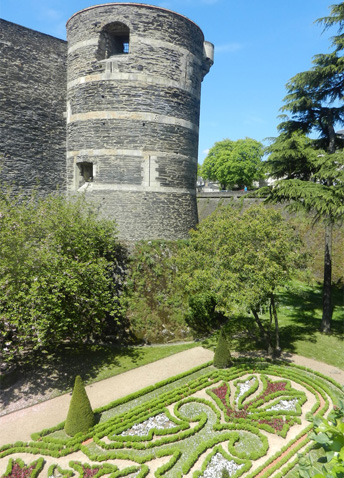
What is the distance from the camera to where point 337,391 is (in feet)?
37.4

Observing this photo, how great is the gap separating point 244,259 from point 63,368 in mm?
8254

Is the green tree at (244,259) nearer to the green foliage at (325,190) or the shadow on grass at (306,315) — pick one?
the shadow on grass at (306,315)

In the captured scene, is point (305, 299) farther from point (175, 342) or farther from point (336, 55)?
point (336, 55)

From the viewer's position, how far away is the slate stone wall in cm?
1684

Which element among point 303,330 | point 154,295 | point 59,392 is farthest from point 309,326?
point 59,392

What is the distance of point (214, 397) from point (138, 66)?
52.0 ft

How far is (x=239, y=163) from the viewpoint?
162 feet

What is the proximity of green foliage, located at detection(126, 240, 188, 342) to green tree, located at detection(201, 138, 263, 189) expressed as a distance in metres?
35.4

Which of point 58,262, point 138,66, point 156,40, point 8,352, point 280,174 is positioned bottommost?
point 8,352

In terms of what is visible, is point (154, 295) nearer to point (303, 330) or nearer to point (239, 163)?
point (303, 330)

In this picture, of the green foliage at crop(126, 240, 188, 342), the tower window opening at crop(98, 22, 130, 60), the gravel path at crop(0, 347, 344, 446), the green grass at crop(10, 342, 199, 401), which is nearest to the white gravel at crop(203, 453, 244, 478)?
the gravel path at crop(0, 347, 344, 446)

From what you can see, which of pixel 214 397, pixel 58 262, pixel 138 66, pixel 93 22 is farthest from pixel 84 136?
pixel 214 397

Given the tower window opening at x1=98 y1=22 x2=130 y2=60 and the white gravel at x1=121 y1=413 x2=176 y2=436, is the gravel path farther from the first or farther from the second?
the tower window opening at x1=98 y1=22 x2=130 y2=60

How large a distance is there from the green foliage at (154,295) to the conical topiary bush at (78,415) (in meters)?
6.12
